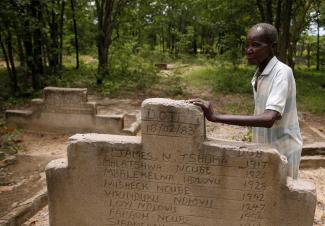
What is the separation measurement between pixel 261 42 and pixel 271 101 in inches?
20.1

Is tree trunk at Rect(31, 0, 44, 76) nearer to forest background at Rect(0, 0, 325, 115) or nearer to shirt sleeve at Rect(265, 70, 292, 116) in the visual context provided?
forest background at Rect(0, 0, 325, 115)

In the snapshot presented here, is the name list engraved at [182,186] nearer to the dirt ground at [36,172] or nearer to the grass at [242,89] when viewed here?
the dirt ground at [36,172]

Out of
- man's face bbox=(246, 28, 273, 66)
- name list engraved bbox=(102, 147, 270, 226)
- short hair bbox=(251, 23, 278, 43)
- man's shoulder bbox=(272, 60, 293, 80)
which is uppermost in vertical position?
short hair bbox=(251, 23, 278, 43)

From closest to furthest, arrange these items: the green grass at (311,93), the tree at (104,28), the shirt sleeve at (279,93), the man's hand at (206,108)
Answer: the shirt sleeve at (279,93)
the man's hand at (206,108)
the green grass at (311,93)
the tree at (104,28)

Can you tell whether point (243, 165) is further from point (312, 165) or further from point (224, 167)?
point (312, 165)

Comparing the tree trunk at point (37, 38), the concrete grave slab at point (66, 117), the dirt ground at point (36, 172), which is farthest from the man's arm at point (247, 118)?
the tree trunk at point (37, 38)

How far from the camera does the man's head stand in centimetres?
314

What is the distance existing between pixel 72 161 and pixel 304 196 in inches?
87.4

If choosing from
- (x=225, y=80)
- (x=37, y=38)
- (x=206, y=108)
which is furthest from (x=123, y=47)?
(x=206, y=108)

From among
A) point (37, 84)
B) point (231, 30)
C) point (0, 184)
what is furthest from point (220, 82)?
point (0, 184)

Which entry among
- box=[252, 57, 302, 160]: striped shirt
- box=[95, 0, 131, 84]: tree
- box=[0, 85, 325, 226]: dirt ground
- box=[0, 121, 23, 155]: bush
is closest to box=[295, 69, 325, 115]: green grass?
box=[0, 85, 325, 226]: dirt ground

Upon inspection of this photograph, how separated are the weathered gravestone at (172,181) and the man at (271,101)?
0.15 metres

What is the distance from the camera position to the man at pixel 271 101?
3.08 meters

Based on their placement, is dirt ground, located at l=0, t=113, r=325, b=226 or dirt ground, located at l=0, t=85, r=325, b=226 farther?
dirt ground, located at l=0, t=85, r=325, b=226
